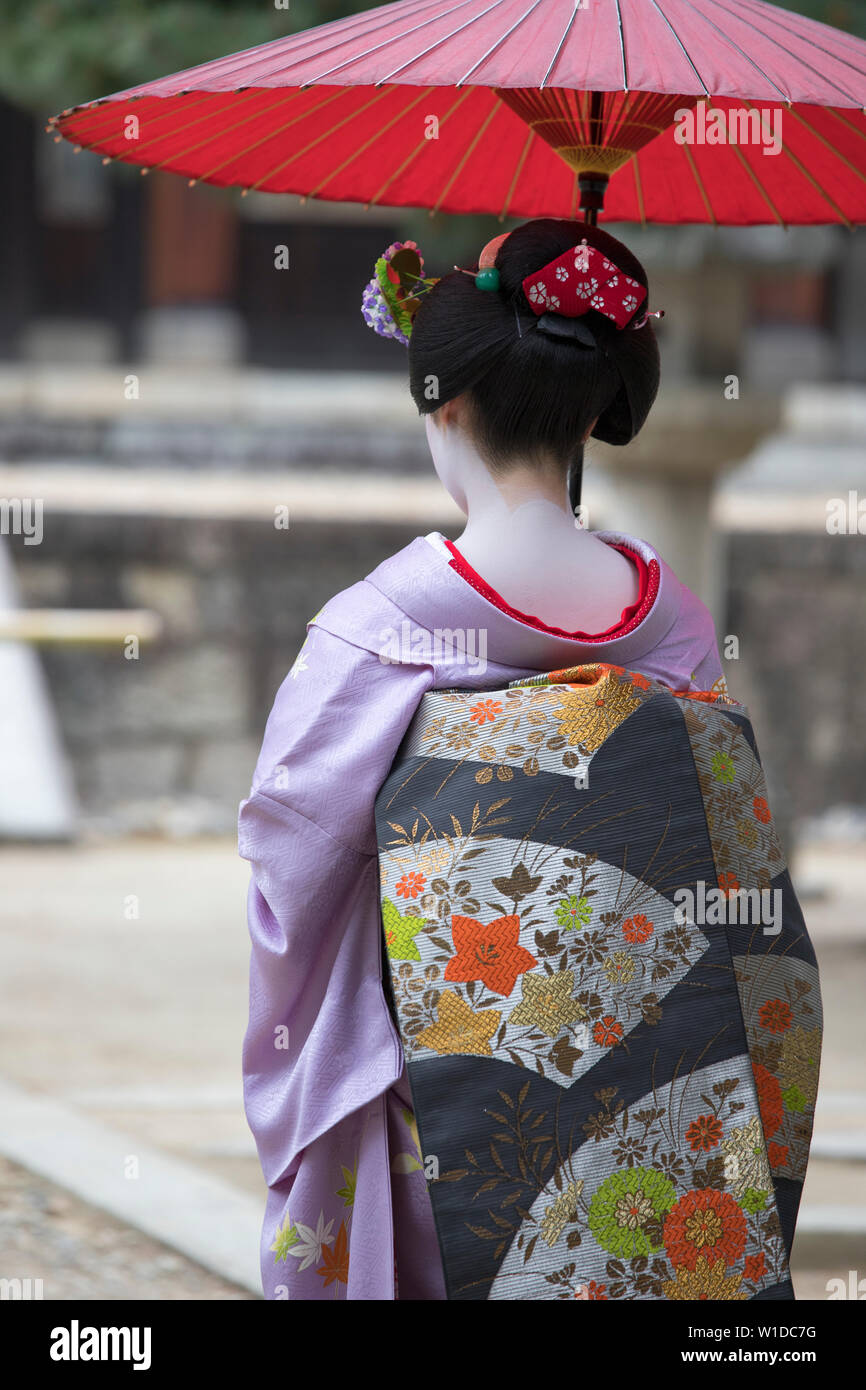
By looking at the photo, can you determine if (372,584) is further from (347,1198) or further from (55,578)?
(55,578)

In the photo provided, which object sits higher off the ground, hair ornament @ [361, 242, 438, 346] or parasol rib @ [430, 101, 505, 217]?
parasol rib @ [430, 101, 505, 217]

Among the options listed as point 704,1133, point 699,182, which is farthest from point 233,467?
point 704,1133

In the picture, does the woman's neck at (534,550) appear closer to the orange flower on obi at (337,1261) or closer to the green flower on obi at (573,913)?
the green flower on obi at (573,913)

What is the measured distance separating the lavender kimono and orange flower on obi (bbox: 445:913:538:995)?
0.18 metres

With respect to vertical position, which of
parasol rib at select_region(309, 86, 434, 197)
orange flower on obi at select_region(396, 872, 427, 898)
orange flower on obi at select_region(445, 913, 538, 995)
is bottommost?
orange flower on obi at select_region(445, 913, 538, 995)

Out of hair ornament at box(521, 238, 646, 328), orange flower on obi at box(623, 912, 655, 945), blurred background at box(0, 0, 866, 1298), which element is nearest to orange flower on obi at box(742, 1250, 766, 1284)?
orange flower on obi at box(623, 912, 655, 945)

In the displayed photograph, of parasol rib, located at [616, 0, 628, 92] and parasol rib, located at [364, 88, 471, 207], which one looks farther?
parasol rib, located at [364, 88, 471, 207]

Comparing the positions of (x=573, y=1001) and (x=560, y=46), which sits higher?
(x=560, y=46)

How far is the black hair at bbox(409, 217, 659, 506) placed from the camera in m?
1.92

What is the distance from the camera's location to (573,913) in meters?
1.83

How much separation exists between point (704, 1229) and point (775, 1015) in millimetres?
298

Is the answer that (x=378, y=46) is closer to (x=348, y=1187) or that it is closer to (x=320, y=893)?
(x=320, y=893)

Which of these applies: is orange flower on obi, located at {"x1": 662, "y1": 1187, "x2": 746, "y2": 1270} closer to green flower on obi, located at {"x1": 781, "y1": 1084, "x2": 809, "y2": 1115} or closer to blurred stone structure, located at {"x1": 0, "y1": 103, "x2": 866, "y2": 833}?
green flower on obi, located at {"x1": 781, "y1": 1084, "x2": 809, "y2": 1115}

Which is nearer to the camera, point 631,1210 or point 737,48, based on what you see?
point 631,1210
